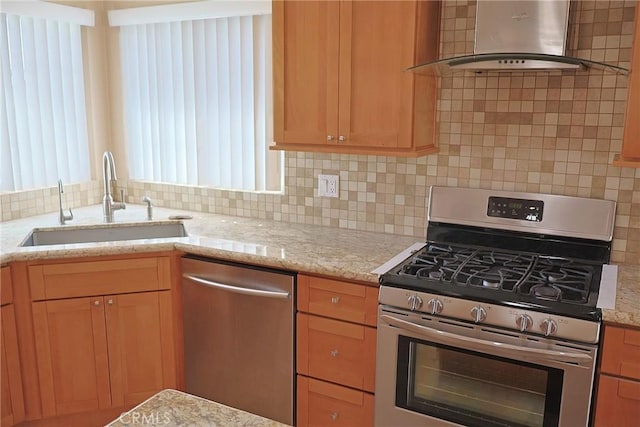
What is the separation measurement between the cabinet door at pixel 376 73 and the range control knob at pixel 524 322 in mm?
839

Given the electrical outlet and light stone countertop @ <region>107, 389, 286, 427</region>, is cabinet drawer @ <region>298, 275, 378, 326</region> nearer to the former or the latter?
the electrical outlet

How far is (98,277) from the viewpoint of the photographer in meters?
2.55

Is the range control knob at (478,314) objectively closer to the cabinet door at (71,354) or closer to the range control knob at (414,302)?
the range control knob at (414,302)

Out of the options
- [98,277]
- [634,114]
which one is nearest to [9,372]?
[98,277]

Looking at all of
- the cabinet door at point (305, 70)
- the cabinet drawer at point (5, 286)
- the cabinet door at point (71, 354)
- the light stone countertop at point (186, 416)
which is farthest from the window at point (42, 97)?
the light stone countertop at point (186, 416)

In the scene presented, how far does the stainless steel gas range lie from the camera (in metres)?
1.88

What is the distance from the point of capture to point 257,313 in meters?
2.49

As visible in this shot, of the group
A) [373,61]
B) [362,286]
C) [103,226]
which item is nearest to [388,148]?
[373,61]

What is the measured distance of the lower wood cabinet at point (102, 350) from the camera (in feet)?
8.35

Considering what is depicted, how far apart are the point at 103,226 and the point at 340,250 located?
50.6 inches

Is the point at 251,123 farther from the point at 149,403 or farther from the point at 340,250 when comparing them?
the point at 149,403

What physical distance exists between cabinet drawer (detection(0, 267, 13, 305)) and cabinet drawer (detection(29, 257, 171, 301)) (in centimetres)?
8

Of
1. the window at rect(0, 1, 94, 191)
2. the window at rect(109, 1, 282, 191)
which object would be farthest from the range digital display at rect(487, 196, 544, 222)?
the window at rect(0, 1, 94, 191)

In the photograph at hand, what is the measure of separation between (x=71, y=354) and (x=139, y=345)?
284 millimetres
